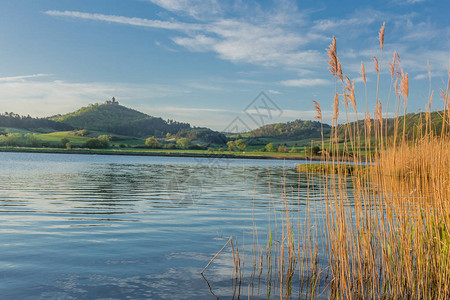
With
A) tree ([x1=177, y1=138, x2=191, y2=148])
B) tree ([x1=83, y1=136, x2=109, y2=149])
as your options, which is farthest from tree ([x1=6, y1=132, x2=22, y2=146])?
tree ([x1=177, y1=138, x2=191, y2=148])

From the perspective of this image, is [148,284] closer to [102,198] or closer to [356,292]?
[356,292]

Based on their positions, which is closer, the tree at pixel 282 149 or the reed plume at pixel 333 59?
the reed plume at pixel 333 59

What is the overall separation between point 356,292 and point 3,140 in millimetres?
122570

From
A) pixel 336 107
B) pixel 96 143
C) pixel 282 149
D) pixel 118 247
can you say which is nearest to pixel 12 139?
pixel 96 143

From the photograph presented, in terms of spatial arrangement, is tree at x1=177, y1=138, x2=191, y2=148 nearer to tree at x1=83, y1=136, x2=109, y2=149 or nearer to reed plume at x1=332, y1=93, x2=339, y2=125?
tree at x1=83, y1=136, x2=109, y2=149

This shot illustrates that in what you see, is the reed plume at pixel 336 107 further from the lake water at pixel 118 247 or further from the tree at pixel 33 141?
the tree at pixel 33 141

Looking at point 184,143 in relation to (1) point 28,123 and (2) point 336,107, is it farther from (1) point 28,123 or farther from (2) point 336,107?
(2) point 336,107

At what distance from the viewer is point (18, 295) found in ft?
17.5

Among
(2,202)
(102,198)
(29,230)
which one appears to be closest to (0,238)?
(29,230)

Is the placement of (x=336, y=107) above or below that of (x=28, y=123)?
below

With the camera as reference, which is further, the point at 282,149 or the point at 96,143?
the point at 96,143

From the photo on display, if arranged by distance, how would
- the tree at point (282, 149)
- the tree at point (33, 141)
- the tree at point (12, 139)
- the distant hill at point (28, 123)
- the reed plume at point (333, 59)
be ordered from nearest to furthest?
the reed plume at point (333, 59)
the tree at point (12, 139)
the tree at point (33, 141)
the tree at point (282, 149)
the distant hill at point (28, 123)

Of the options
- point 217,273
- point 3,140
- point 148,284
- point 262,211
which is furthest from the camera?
point 3,140

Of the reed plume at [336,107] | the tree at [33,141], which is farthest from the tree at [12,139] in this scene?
the reed plume at [336,107]
